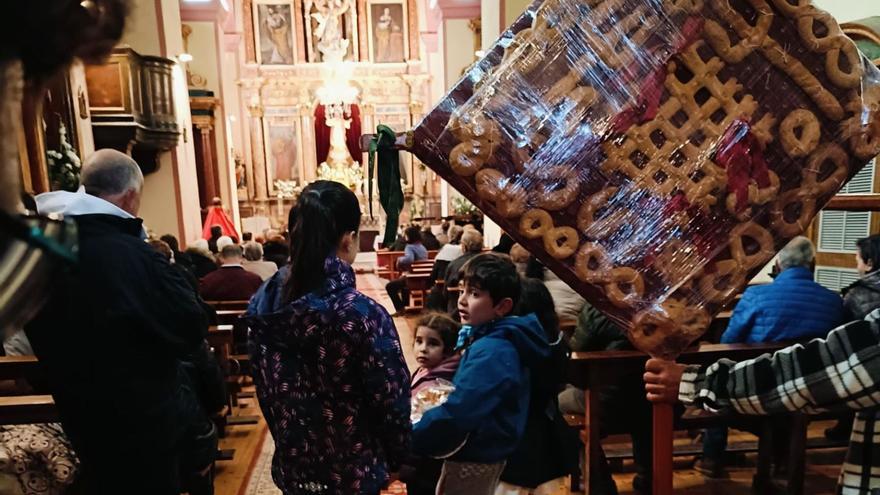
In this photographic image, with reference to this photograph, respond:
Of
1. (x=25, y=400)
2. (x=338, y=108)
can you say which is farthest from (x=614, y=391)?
(x=338, y=108)

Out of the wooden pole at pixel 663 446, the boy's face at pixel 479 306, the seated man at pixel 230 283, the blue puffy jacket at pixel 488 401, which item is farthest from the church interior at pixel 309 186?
the boy's face at pixel 479 306

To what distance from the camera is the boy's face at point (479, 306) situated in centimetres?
171

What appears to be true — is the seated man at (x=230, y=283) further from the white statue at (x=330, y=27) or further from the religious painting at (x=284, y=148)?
the white statue at (x=330, y=27)

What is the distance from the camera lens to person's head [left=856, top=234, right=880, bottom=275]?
272 centimetres

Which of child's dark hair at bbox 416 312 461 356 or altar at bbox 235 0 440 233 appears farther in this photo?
altar at bbox 235 0 440 233

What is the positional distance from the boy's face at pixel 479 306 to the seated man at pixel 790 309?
1.61 m

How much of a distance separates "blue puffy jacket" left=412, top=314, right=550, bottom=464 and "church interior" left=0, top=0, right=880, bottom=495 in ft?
0.77

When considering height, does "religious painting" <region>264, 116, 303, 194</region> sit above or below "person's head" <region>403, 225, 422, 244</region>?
above

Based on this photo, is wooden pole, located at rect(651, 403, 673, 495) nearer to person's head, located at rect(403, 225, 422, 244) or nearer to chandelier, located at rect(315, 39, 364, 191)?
person's head, located at rect(403, 225, 422, 244)

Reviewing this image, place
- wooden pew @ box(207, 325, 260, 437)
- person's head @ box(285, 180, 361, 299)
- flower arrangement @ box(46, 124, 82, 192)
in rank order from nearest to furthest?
person's head @ box(285, 180, 361, 299) < wooden pew @ box(207, 325, 260, 437) < flower arrangement @ box(46, 124, 82, 192)

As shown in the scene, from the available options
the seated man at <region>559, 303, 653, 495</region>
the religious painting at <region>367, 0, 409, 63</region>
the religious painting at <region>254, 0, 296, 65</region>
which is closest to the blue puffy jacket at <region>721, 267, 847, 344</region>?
the seated man at <region>559, 303, 653, 495</region>

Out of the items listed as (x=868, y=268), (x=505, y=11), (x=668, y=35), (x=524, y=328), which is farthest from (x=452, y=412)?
(x=505, y=11)

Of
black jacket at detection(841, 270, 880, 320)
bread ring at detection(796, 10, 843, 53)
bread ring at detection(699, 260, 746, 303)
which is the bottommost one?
black jacket at detection(841, 270, 880, 320)

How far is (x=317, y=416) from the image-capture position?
1.40 m
